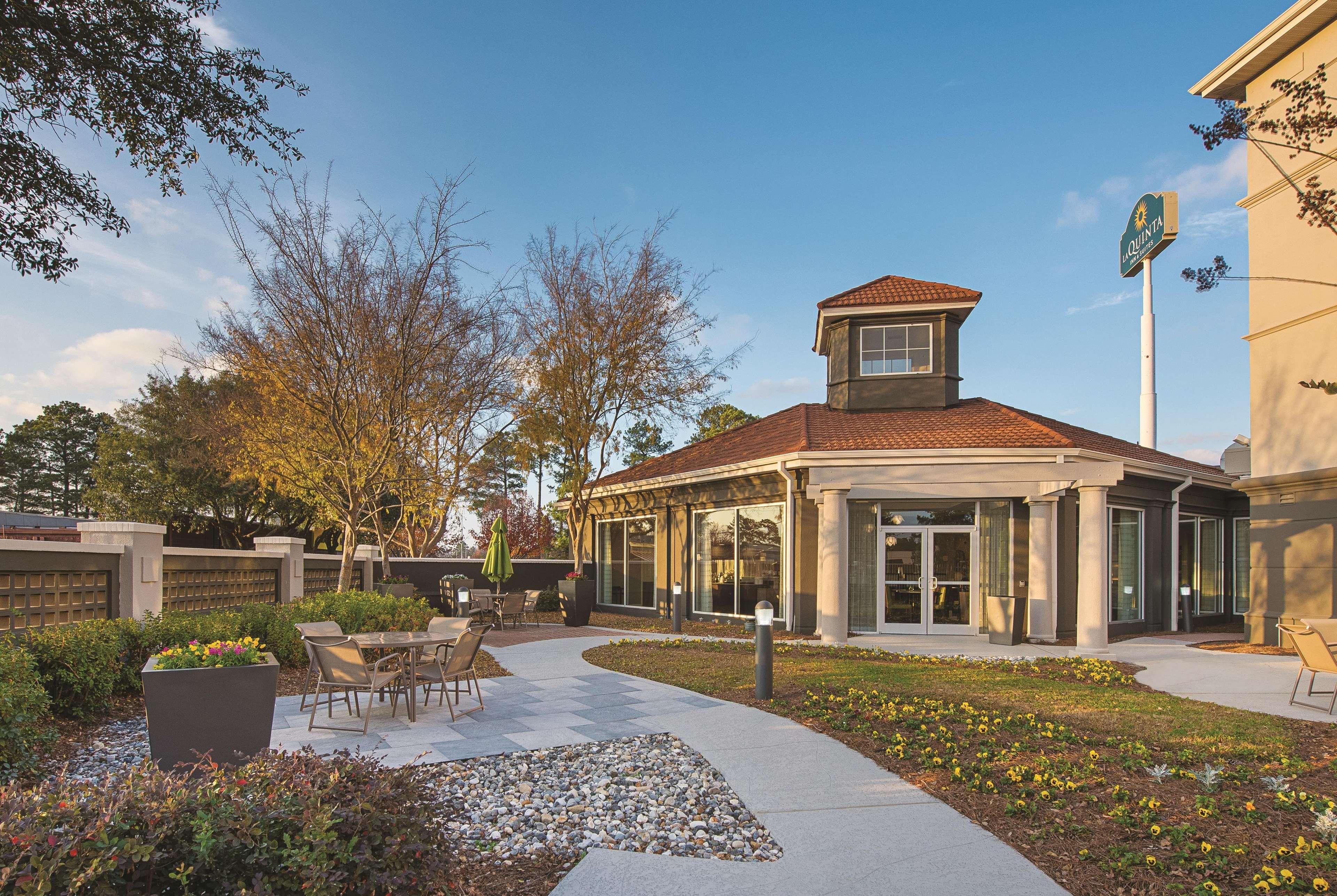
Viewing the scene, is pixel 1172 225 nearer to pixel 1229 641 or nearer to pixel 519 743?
pixel 1229 641

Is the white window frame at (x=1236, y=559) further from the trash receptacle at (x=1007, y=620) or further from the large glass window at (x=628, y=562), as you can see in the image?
the large glass window at (x=628, y=562)

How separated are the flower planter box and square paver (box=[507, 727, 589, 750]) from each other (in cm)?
960

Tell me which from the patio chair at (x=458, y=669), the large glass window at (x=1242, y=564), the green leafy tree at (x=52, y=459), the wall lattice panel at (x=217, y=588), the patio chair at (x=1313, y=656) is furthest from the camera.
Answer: the green leafy tree at (x=52, y=459)

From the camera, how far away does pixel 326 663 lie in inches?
262

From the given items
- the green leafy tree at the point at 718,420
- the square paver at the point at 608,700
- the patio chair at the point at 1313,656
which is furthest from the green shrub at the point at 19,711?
the green leafy tree at the point at 718,420

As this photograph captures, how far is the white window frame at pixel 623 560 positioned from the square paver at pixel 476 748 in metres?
10.6

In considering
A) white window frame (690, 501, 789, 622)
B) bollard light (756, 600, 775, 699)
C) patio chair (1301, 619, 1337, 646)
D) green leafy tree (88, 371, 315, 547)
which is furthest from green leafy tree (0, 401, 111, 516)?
patio chair (1301, 619, 1337, 646)

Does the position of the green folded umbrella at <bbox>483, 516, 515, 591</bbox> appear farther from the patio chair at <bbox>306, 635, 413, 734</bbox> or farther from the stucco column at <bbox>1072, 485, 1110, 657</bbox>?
the stucco column at <bbox>1072, 485, 1110, 657</bbox>

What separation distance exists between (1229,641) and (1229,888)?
42.4 feet

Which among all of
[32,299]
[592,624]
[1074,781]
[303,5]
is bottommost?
[592,624]

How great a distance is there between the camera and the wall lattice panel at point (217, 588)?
996 cm

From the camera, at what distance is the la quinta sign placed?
26.7 metres

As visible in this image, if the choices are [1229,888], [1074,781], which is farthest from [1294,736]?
[1229,888]

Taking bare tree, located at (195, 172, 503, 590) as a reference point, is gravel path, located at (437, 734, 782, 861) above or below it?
below
